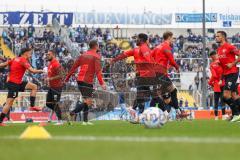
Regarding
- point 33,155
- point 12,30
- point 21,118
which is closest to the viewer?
point 33,155

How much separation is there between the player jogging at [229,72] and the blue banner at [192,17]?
4842 centimetres

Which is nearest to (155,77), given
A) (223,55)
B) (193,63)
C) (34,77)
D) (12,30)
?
(223,55)

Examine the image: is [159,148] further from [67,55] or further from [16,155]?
[67,55]

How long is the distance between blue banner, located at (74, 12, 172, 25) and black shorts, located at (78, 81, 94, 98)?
46678mm

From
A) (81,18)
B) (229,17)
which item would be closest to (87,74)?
(81,18)

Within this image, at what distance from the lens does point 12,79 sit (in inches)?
734

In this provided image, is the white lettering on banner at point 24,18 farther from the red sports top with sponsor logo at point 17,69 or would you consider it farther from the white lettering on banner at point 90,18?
the red sports top with sponsor logo at point 17,69

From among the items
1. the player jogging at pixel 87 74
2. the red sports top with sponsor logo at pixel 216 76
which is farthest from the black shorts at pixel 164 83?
the red sports top with sponsor logo at pixel 216 76

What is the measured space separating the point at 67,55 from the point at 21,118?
64.0ft

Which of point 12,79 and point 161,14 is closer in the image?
point 12,79

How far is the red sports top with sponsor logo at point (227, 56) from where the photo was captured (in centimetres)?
1928

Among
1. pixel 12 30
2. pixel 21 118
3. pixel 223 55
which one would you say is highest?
pixel 12 30

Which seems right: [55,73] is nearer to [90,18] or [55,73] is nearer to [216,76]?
[216,76]

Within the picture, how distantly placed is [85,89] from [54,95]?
236cm
